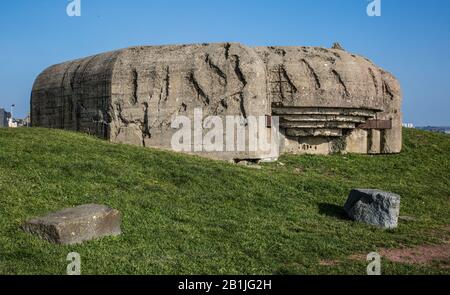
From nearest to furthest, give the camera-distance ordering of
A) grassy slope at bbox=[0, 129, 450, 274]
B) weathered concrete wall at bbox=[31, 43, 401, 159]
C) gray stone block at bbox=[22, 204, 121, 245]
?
grassy slope at bbox=[0, 129, 450, 274]
gray stone block at bbox=[22, 204, 121, 245]
weathered concrete wall at bbox=[31, 43, 401, 159]

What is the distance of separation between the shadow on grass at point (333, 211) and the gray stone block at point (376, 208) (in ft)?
0.66

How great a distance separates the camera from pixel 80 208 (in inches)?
269

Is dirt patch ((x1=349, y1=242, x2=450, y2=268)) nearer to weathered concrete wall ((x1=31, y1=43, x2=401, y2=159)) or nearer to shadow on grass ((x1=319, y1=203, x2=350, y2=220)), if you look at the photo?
shadow on grass ((x1=319, y1=203, x2=350, y2=220))

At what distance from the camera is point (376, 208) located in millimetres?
8805

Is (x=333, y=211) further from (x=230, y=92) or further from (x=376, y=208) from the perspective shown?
(x=230, y=92)

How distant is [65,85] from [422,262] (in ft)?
42.7

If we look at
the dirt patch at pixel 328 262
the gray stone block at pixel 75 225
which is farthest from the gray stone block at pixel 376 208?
the gray stone block at pixel 75 225

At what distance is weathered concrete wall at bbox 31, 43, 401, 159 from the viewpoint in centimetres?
1402

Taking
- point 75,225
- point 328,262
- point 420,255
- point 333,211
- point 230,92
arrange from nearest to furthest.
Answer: point 75,225, point 328,262, point 420,255, point 333,211, point 230,92

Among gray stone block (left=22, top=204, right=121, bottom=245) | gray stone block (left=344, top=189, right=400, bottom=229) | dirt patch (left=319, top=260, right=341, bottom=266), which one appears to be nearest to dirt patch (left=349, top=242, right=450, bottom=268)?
dirt patch (left=319, top=260, right=341, bottom=266)

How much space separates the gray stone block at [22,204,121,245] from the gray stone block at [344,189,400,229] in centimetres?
446

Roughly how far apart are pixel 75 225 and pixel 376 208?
5.24 m

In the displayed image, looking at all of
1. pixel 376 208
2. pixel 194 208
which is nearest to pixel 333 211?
pixel 376 208

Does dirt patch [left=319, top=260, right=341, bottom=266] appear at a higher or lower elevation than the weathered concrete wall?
lower
